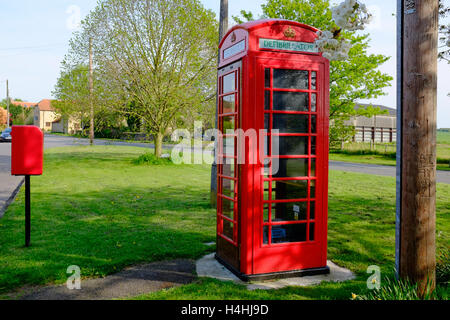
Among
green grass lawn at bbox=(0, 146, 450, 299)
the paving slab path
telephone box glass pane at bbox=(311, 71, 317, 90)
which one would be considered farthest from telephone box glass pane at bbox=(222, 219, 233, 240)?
telephone box glass pane at bbox=(311, 71, 317, 90)

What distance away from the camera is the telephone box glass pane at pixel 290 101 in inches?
187

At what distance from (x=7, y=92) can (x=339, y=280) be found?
74.8 meters

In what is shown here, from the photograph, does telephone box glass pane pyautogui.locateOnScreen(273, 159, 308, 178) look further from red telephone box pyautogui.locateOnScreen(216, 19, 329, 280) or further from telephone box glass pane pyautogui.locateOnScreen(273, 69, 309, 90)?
telephone box glass pane pyautogui.locateOnScreen(273, 69, 309, 90)

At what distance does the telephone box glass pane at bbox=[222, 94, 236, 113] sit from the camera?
4.80 meters

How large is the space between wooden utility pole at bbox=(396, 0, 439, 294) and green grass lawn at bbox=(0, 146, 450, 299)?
1028mm

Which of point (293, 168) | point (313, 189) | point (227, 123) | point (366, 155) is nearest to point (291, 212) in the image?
point (313, 189)

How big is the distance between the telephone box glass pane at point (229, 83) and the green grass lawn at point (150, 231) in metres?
2.30

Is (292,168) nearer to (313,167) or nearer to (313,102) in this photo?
(313,167)

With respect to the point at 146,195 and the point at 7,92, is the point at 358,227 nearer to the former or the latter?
the point at 146,195

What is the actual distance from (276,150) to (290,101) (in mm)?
611

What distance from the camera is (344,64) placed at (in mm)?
19359

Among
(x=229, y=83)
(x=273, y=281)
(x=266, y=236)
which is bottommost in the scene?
(x=273, y=281)

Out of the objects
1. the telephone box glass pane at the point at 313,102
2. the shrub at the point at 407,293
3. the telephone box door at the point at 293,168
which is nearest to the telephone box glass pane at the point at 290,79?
the telephone box door at the point at 293,168

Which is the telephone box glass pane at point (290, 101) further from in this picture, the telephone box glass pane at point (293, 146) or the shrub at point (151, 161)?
the shrub at point (151, 161)
